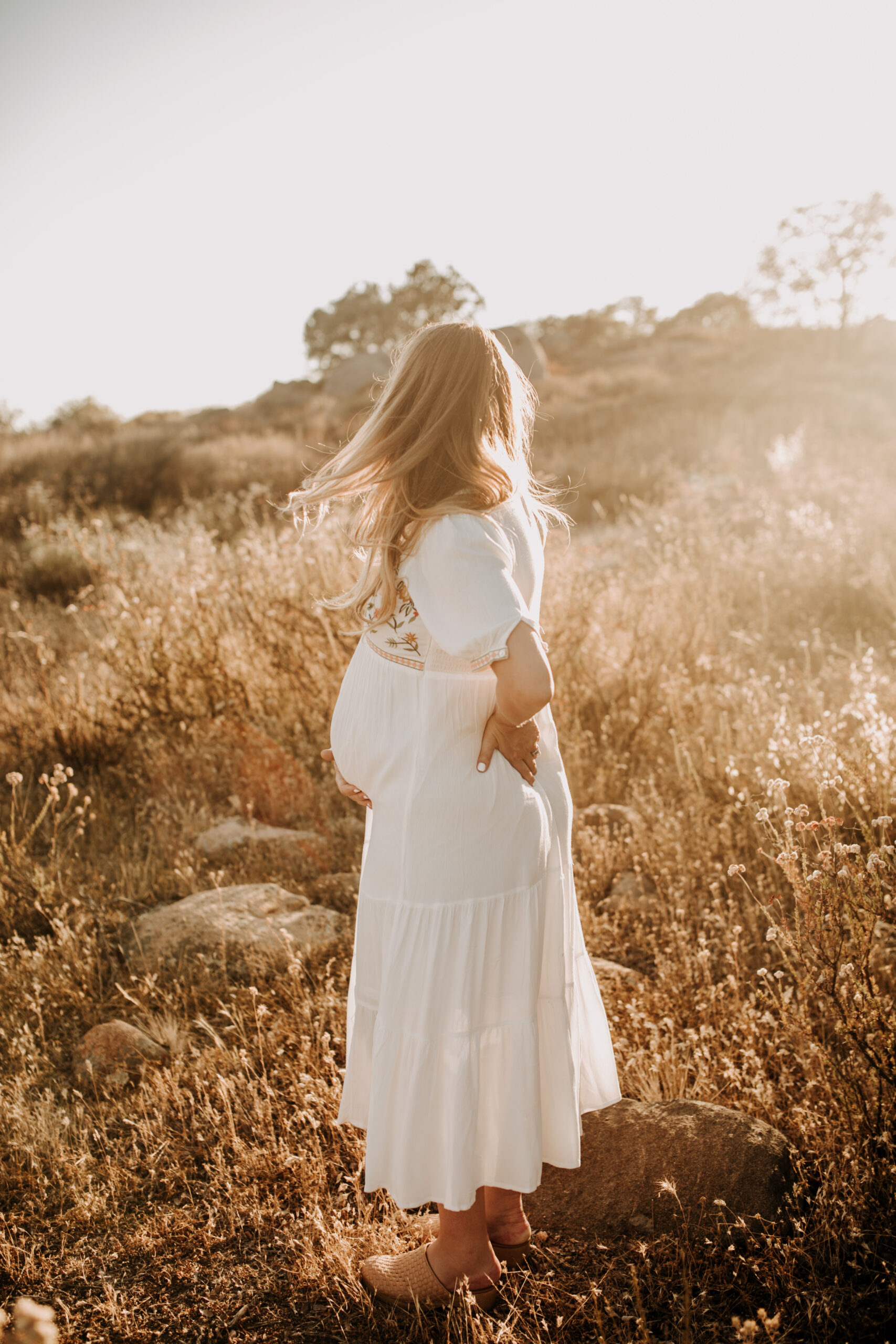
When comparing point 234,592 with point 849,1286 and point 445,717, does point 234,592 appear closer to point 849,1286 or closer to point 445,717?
point 445,717

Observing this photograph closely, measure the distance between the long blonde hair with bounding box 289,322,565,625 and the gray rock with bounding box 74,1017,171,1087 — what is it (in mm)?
2007

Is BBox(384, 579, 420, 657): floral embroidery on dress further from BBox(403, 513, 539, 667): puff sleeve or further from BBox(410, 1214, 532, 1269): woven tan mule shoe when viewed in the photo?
BBox(410, 1214, 532, 1269): woven tan mule shoe

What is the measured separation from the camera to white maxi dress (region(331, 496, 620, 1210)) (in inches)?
65.9

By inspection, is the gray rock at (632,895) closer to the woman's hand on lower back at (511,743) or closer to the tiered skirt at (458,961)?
the tiered skirt at (458,961)

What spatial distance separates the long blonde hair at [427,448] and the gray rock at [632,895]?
2.15m

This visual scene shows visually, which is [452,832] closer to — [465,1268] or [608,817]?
[465,1268]

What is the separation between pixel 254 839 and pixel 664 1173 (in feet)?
8.29

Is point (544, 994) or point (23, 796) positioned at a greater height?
point (544, 994)

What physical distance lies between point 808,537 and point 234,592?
5.17 m

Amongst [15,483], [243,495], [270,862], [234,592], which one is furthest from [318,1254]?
[15,483]

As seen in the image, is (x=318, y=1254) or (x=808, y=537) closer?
(x=318, y=1254)

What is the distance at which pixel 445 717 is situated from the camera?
5.58 ft

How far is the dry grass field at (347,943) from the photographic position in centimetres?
190

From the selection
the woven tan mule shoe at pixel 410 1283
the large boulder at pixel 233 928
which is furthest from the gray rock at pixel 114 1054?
the woven tan mule shoe at pixel 410 1283
